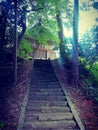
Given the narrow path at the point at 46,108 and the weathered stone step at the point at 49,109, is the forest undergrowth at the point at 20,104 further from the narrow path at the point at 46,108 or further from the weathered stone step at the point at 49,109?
the weathered stone step at the point at 49,109

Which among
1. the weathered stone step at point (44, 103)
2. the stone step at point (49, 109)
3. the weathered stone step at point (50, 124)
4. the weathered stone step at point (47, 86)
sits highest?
the weathered stone step at point (47, 86)

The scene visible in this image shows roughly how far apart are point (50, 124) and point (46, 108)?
1.45m

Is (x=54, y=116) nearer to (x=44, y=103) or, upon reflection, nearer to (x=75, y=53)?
(x=44, y=103)

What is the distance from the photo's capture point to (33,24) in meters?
Result: 20.1

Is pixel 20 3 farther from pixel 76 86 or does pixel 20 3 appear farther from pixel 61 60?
pixel 76 86

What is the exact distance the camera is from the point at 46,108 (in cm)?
1148

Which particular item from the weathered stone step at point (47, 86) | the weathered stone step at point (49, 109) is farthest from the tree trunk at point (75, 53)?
the weathered stone step at point (49, 109)

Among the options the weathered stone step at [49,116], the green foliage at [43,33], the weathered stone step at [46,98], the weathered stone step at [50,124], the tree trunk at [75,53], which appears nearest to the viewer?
the weathered stone step at [50,124]

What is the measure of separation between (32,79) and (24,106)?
442 centimetres

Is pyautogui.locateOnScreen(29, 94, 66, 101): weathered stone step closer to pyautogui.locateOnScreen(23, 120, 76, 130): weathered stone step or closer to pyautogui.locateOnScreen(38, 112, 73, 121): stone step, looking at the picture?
pyautogui.locateOnScreen(38, 112, 73, 121): stone step

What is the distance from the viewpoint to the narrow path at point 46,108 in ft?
33.0

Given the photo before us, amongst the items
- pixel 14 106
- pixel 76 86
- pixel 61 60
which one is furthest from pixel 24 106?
pixel 61 60

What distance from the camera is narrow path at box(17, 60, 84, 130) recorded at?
1005 cm

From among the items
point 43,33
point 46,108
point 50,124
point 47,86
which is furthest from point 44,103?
point 43,33
